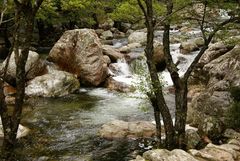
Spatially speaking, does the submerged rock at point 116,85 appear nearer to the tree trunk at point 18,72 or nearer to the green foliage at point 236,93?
the green foliage at point 236,93

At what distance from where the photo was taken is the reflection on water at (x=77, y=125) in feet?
47.5

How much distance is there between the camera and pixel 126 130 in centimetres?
1641

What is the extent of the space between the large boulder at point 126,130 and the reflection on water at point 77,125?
413mm

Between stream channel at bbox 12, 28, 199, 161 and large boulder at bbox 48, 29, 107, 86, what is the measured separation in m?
1.05

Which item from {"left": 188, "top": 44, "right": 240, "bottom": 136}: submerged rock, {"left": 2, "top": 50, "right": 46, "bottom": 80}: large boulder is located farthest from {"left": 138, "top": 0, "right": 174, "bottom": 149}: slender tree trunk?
{"left": 2, "top": 50, "right": 46, "bottom": 80}: large boulder

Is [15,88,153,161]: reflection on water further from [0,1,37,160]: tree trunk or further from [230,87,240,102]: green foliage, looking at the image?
[0,1,37,160]: tree trunk

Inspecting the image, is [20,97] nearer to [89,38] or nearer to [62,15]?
[89,38]

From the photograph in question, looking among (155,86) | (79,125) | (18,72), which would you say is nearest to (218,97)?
(155,86)

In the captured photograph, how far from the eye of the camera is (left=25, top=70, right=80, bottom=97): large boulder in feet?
76.6

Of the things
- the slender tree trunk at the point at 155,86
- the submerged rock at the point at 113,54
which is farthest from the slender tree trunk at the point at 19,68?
the submerged rock at the point at 113,54

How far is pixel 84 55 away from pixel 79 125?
340 inches

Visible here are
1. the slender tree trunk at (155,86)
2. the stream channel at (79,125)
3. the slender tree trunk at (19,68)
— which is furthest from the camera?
the stream channel at (79,125)

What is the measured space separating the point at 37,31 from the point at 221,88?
31.6m

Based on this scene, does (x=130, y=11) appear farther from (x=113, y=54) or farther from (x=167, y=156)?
(x=113, y=54)
